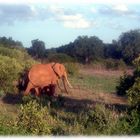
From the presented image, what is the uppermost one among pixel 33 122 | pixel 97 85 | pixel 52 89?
pixel 33 122

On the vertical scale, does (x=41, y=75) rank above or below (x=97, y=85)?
above

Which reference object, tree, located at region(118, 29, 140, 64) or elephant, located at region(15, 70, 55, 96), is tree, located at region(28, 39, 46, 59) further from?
elephant, located at region(15, 70, 55, 96)

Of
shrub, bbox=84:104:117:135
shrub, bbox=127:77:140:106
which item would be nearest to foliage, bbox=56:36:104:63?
shrub, bbox=127:77:140:106

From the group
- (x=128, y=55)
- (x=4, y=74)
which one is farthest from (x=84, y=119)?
(x=128, y=55)

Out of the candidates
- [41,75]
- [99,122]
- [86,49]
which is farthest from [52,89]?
[86,49]

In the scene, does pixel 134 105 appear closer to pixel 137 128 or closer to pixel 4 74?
pixel 137 128

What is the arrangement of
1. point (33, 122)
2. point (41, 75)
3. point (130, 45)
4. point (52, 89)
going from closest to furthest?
1. point (33, 122)
2. point (52, 89)
3. point (41, 75)
4. point (130, 45)

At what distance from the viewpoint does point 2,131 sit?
680 centimetres

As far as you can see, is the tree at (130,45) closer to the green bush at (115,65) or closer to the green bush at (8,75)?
the green bush at (115,65)

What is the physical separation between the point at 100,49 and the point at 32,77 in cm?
3827

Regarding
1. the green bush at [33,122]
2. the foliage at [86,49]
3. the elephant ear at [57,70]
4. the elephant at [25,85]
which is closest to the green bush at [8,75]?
the elephant at [25,85]

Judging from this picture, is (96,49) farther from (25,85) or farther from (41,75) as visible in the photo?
(25,85)

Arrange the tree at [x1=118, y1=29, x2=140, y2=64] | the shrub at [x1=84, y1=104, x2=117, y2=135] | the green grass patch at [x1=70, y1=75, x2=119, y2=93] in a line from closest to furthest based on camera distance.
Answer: the shrub at [x1=84, y1=104, x2=117, y2=135] → the green grass patch at [x1=70, y1=75, x2=119, y2=93] → the tree at [x1=118, y1=29, x2=140, y2=64]

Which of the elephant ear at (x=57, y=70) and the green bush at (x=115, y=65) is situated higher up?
the elephant ear at (x=57, y=70)
